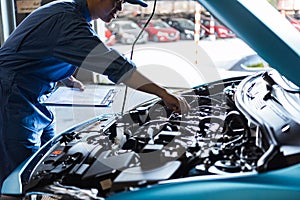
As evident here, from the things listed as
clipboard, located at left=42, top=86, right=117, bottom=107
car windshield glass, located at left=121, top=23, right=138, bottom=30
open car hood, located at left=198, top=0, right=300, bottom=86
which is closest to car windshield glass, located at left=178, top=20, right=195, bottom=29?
car windshield glass, located at left=121, top=23, right=138, bottom=30

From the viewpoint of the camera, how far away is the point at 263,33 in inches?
63.6

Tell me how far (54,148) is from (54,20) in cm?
54

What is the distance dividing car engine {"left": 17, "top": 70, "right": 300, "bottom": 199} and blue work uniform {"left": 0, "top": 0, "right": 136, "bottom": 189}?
21 cm

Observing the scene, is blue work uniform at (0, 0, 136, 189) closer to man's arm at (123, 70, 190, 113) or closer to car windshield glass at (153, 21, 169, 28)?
man's arm at (123, 70, 190, 113)

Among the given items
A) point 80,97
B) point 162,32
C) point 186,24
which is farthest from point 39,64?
point 162,32

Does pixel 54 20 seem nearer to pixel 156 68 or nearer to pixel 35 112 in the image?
pixel 35 112

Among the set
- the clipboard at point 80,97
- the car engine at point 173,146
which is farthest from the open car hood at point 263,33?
the clipboard at point 80,97

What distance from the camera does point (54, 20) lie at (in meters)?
1.76

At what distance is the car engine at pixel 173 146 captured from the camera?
1337 mm

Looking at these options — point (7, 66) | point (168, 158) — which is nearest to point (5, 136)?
point (7, 66)

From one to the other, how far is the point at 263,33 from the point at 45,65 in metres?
0.97

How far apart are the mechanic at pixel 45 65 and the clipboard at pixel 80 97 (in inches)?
3.6

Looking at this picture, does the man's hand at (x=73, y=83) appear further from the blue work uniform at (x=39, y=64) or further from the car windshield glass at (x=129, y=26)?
the car windshield glass at (x=129, y=26)

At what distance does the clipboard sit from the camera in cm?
210
